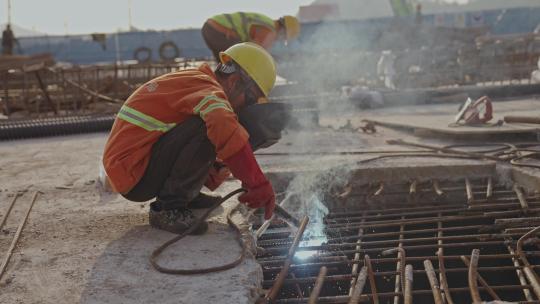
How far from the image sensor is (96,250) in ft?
9.88

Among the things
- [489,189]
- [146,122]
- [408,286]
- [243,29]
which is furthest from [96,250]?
[243,29]

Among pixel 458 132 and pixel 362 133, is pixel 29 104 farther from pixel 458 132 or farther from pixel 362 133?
pixel 458 132

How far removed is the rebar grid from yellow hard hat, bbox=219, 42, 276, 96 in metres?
0.97

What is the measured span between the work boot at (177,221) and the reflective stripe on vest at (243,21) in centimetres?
284

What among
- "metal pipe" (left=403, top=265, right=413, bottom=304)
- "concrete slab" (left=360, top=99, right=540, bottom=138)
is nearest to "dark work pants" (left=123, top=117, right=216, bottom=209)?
"metal pipe" (left=403, top=265, right=413, bottom=304)

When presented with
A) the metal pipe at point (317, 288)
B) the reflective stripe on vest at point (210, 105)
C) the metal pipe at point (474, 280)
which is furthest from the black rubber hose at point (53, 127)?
the metal pipe at point (474, 280)

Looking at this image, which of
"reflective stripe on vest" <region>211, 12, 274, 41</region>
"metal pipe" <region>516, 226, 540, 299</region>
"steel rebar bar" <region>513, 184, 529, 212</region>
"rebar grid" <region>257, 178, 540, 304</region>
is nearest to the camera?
"metal pipe" <region>516, 226, 540, 299</region>

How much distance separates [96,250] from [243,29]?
128 inches

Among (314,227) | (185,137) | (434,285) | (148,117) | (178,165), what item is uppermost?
(148,117)

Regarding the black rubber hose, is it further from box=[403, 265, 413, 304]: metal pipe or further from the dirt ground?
box=[403, 265, 413, 304]: metal pipe

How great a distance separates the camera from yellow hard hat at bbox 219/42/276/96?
10.5 ft

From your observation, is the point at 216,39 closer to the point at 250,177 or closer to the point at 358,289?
the point at 250,177

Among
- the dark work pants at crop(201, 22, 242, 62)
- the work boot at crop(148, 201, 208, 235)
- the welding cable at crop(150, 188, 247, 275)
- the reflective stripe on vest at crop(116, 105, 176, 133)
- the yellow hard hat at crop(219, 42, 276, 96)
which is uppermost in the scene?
the dark work pants at crop(201, 22, 242, 62)

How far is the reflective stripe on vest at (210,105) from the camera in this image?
2814 mm
